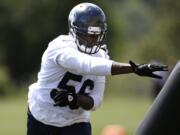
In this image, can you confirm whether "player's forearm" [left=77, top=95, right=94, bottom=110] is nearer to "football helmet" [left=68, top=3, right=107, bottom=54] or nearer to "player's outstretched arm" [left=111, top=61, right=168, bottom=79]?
"football helmet" [left=68, top=3, right=107, bottom=54]

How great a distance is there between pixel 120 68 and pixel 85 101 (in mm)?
789

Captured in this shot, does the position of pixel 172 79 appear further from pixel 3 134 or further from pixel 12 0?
pixel 12 0

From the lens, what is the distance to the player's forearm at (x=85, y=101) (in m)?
7.17

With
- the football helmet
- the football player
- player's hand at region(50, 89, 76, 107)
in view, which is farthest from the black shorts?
the football helmet

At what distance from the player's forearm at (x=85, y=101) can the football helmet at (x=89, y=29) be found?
35 centimetres

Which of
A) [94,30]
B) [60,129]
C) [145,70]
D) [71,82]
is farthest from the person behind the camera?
[60,129]

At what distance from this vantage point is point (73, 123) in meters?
7.39

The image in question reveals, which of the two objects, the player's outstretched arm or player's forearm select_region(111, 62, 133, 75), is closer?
the player's outstretched arm

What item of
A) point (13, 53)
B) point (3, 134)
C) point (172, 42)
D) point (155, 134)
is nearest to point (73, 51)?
point (155, 134)

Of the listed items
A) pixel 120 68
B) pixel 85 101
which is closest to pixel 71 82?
pixel 85 101

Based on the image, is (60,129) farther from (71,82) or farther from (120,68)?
(120,68)

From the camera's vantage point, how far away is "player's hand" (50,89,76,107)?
715 centimetres

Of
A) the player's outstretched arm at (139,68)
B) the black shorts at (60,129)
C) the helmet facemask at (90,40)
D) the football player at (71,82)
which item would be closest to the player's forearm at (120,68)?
the player's outstretched arm at (139,68)

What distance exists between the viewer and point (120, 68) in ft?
21.2
